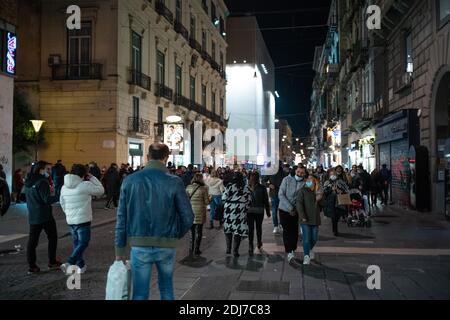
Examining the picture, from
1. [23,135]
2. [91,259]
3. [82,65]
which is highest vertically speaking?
[82,65]

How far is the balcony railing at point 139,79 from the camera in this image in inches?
1068

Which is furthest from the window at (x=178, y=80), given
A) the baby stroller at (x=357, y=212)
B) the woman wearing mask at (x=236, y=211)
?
the woman wearing mask at (x=236, y=211)

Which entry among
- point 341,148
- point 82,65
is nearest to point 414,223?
point 82,65

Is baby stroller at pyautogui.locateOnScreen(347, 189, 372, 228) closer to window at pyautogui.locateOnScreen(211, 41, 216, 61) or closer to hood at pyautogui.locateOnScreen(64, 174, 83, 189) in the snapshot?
hood at pyautogui.locateOnScreen(64, 174, 83, 189)

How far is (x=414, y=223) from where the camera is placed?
47.8 feet

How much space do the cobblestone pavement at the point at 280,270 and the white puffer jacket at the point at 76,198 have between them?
0.90 m

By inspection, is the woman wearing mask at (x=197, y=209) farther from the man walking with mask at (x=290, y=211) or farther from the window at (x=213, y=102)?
the window at (x=213, y=102)

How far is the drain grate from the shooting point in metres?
6.73

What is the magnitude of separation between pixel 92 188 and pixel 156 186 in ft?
11.9

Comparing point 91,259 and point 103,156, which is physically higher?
point 103,156

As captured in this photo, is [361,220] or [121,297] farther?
[361,220]

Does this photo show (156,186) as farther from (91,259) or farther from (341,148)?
(341,148)
